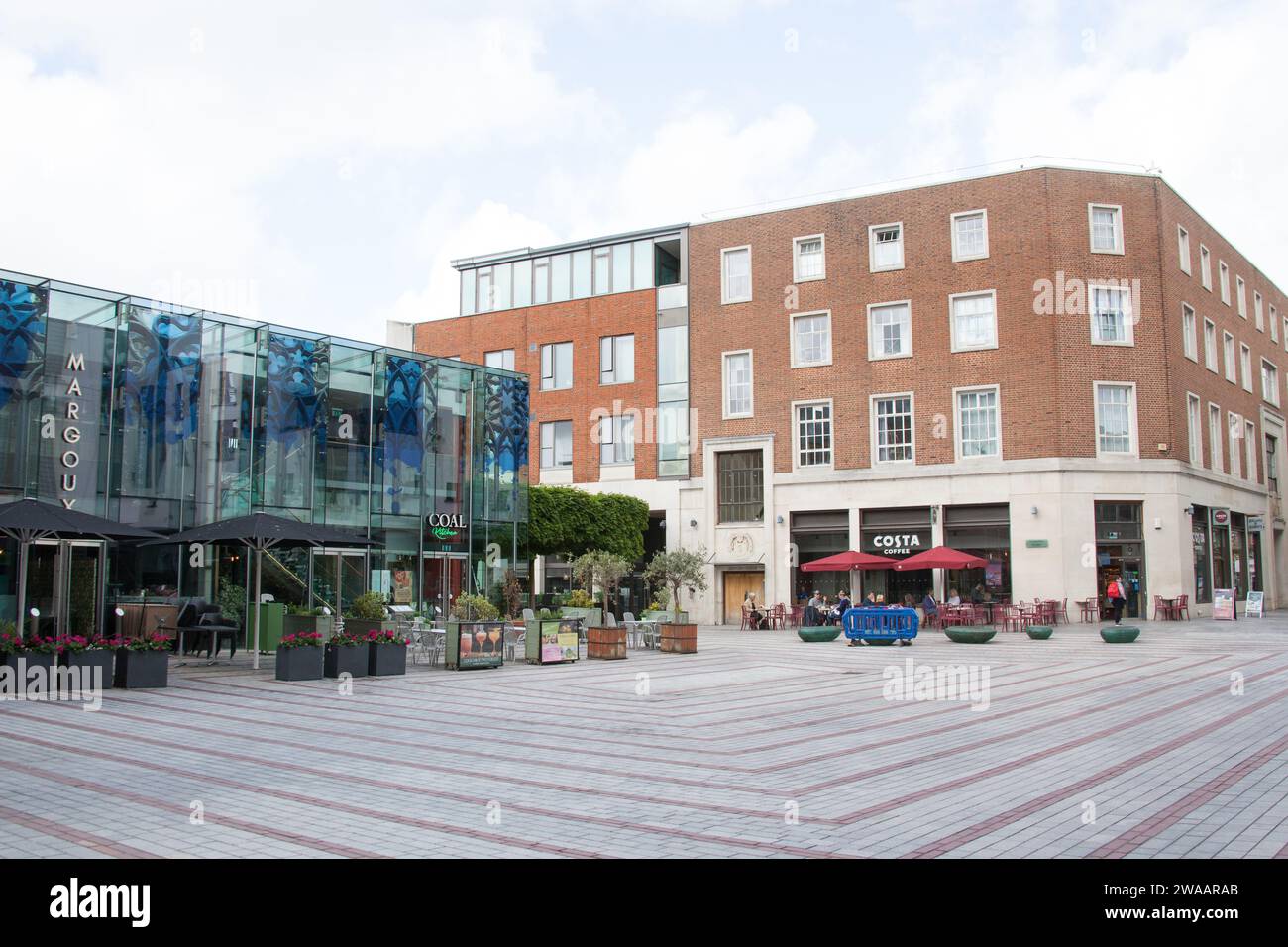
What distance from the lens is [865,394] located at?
40.4m

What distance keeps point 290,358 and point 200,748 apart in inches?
647

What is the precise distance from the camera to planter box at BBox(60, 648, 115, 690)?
595 inches

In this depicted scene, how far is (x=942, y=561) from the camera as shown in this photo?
111 feet

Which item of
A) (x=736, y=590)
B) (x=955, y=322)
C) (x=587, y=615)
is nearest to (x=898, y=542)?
(x=736, y=590)

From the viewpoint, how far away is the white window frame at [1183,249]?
39.3m

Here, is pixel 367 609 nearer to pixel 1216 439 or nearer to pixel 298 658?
pixel 298 658

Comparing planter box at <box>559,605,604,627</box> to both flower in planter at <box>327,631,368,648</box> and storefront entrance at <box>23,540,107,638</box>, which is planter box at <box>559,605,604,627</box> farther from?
storefront entrance at <box>23,540,107,638</box>

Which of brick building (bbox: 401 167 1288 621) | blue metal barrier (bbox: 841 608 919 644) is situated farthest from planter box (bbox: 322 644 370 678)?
brick building (bbox: 401 167 1288 621)

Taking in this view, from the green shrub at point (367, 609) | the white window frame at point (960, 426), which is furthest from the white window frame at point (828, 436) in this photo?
the green shrub at point (367, 609)

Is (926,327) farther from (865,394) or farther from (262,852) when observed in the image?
(262,852)

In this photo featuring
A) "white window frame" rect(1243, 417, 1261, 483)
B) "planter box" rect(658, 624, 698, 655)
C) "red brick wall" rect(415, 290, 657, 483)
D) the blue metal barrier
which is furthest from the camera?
"white window frame" rect(1243, 417, 1261, 483)

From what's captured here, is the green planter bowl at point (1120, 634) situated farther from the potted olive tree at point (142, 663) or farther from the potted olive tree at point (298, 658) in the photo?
the potted olive tree at point (142, 663)

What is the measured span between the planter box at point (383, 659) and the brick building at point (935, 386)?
24.1 m

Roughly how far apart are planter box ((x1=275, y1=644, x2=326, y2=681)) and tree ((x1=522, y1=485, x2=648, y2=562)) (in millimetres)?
19713
